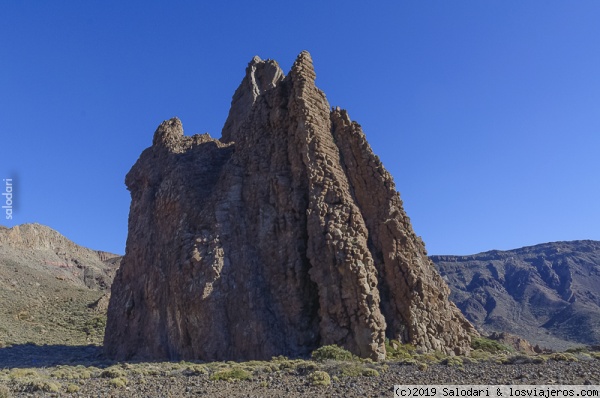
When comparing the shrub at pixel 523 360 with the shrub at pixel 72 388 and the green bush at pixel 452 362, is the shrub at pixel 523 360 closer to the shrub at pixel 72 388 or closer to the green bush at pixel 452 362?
the green bush at pixel 452 362

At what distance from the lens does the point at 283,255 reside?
26.7 m

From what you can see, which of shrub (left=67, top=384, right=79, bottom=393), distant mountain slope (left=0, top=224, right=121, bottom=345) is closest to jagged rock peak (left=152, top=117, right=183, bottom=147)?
distant mountain slope (left=0, top=224, right=121, bottom=345)

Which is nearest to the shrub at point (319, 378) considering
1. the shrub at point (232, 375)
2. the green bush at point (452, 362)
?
the shrub at point (232, 375)

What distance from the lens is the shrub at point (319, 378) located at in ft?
52.5

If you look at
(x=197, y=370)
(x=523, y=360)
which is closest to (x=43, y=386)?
(x=197, y=370)

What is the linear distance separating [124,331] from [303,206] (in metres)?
15.0

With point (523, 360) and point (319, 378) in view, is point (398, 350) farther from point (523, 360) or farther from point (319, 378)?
point (319, 378)

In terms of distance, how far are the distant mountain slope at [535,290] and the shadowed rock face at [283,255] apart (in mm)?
62290

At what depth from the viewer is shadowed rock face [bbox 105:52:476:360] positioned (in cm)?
2428

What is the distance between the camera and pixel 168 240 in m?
30.8

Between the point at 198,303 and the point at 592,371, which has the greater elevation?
the point at 198,303

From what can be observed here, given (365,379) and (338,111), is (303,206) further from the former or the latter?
(365,379)

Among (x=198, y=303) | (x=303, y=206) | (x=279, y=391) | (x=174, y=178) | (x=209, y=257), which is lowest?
(x=279, y=391)

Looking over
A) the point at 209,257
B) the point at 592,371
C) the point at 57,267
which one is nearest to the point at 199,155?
the point at 209,257
